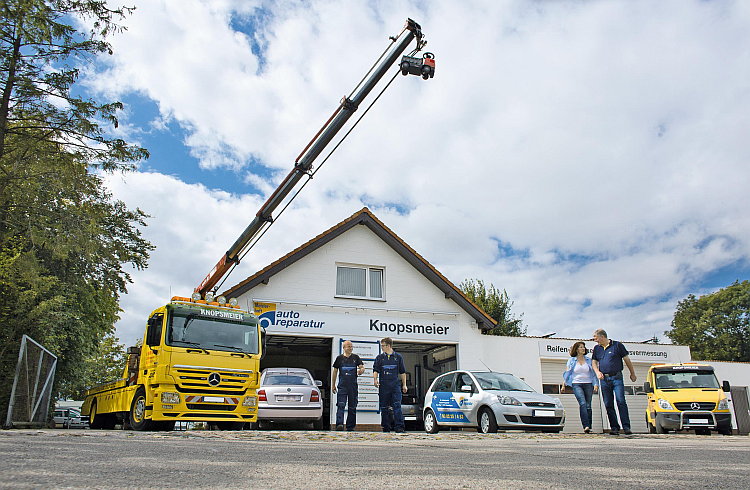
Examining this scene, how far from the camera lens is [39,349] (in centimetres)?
1401

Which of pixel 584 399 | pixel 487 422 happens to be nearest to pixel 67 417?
pixel 487 422

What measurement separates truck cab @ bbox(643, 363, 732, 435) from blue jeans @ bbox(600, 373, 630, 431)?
5.96 meters

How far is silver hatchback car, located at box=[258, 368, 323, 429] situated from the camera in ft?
44.5

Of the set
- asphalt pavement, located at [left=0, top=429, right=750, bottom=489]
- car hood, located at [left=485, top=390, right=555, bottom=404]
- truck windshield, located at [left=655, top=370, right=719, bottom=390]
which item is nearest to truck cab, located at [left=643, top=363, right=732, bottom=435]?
truck windshield, located at [left=655, top=370, right=719, bottom=390]

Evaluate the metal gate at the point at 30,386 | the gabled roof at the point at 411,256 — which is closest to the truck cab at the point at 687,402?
the gabled roof at the point at 411,256

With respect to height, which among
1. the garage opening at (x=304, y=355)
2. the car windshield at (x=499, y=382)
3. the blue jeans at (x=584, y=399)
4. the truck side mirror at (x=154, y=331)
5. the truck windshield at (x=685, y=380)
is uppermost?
the garage opening at (x=304, y=355)

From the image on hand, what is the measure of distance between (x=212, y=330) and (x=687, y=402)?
477 inches

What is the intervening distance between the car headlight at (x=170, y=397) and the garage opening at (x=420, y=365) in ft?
29.6

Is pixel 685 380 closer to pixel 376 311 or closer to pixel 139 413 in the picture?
pixel 376 311

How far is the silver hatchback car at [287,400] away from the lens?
13.6m

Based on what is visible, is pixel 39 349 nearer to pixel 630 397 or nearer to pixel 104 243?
pixel 104 243

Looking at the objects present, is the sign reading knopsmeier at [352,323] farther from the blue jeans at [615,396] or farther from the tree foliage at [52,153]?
the blue jeans at [615,396]

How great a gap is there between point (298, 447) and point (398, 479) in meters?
2.72

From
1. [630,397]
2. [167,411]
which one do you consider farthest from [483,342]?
[167,411]
